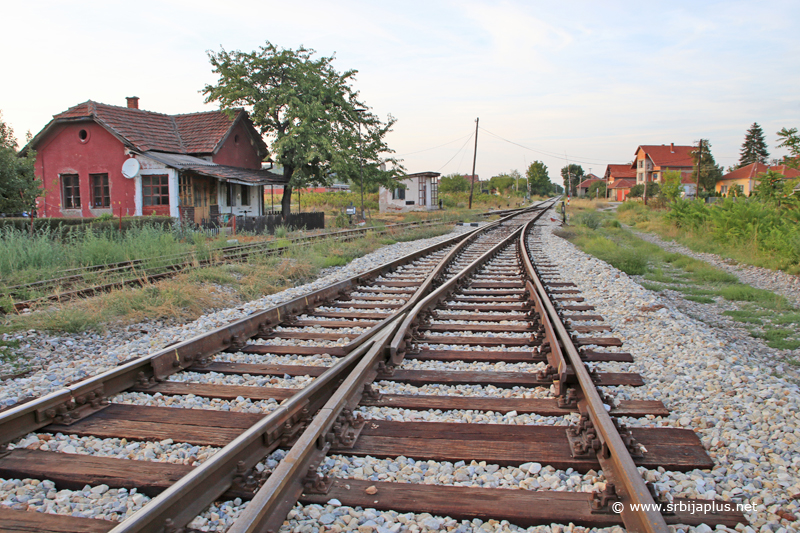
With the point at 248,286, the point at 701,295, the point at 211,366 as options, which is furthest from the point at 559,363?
the point at 701,295

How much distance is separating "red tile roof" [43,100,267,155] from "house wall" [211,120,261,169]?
21.6 inches

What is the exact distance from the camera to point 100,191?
23266mm

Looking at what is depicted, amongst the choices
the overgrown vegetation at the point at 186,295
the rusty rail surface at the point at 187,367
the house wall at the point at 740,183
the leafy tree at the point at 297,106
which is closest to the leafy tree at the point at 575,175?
the house wall at the point at 740,183

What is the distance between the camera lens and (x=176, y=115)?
28.0 meters

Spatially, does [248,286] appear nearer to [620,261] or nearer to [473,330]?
[473,330]

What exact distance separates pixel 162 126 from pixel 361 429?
2702cm

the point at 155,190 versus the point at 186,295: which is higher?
the point at 155,190

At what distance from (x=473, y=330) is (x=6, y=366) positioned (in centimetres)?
451

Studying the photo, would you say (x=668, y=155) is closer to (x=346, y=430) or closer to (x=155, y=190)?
(x=155, y=190)

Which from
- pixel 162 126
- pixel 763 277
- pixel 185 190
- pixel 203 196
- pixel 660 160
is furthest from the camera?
pixel 660 160

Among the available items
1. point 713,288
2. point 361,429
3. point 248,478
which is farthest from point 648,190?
point 248,478

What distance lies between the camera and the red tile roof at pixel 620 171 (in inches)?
4247

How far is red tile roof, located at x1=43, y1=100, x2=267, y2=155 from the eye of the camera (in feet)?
74.0

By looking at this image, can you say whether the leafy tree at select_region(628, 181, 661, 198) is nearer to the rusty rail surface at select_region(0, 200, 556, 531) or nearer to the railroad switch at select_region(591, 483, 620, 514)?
the rusty rail surface at select_region(0, 200, 556, 531)
